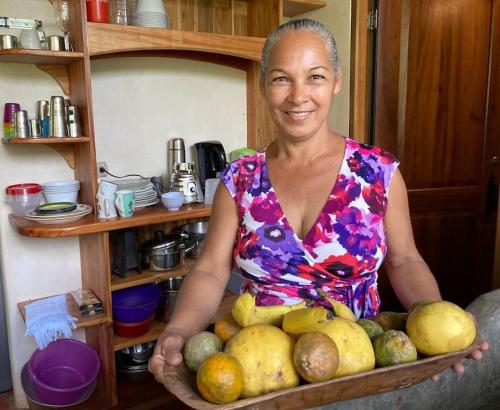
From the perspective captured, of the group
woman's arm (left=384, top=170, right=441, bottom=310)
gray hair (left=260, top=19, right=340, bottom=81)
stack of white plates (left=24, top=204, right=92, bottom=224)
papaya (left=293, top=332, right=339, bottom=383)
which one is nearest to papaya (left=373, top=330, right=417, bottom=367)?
papaya (left=293, top=332, right=339, bottom=383)

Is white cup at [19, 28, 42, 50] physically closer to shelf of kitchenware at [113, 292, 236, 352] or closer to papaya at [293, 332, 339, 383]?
shelf of kitchenware at [113, 292, 236, 352]

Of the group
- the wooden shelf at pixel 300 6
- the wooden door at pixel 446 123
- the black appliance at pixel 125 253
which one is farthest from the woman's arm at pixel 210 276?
the wooden shelf at pixel 300 6

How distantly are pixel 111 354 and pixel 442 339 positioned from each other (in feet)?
5.81

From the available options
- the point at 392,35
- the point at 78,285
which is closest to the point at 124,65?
the point at 78,285

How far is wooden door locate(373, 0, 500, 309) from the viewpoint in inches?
91.9

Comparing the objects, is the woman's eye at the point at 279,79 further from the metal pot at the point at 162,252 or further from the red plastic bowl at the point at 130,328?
the red plastic bowl at the point at 130,328

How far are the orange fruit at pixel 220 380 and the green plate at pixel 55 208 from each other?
1494 millimetres

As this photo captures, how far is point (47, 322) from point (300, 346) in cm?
165

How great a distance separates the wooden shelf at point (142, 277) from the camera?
2.15 meters

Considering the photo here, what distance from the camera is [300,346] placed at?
0.67m

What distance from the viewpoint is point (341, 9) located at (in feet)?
8.08

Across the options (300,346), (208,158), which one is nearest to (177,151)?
(208,158)

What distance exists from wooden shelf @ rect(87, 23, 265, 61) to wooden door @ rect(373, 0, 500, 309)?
689mm

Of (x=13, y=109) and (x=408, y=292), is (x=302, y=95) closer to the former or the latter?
(x=408, y=292)
